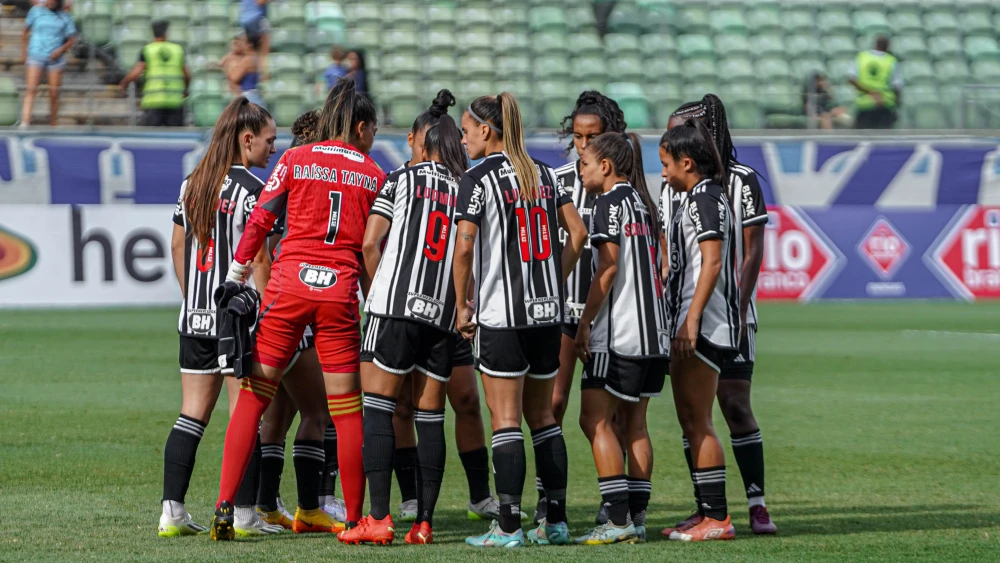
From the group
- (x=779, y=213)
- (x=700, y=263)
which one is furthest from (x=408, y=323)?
(x=779, y=213)

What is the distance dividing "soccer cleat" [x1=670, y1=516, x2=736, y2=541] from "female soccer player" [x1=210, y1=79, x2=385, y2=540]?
4.69 feet

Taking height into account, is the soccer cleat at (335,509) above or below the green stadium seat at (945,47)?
below

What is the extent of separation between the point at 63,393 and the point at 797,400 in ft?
19.2

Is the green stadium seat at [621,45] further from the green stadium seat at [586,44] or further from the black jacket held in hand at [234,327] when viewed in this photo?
the black jacket held in hand at [234,327]

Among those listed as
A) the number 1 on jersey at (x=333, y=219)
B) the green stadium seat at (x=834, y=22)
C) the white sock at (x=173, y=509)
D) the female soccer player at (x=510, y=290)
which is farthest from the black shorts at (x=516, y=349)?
the green stadium seat at (x=834, y=22)

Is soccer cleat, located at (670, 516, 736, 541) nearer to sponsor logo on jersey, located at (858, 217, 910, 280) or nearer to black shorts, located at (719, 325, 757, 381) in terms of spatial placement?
black shorts, located at (719, 325, 757, 381)

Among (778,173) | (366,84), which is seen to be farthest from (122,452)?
(778,173)

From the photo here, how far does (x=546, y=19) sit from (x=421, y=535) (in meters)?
18.2

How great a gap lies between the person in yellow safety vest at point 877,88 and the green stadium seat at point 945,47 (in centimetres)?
230

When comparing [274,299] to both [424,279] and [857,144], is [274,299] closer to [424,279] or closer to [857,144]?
[424,279]

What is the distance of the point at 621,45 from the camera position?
22.5 m

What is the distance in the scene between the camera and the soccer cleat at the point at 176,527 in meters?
5.49

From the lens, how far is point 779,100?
2148 centimetres

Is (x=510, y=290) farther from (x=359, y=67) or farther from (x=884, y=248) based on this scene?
(x=884, y=248)
